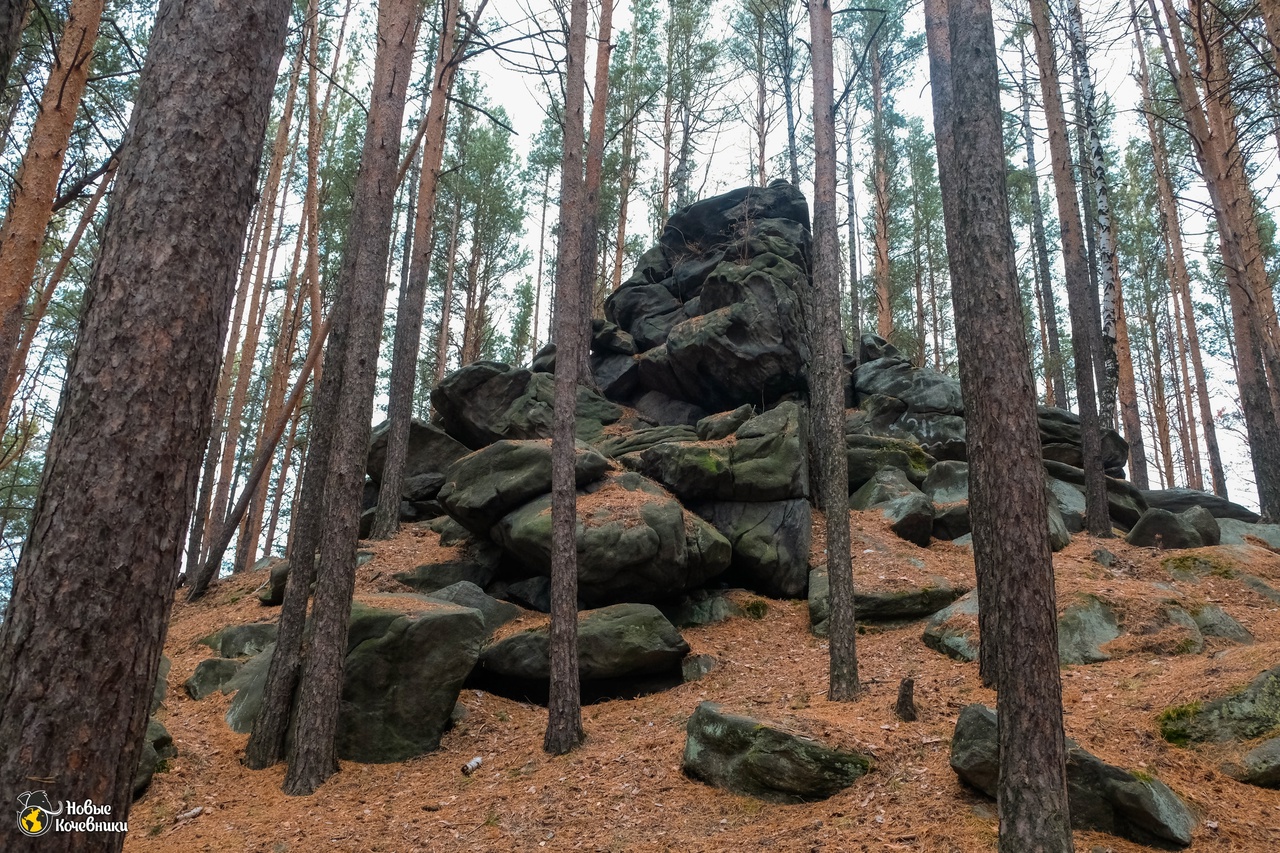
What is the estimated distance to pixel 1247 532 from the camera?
1234 centimetres

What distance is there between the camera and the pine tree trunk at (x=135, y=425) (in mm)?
2510

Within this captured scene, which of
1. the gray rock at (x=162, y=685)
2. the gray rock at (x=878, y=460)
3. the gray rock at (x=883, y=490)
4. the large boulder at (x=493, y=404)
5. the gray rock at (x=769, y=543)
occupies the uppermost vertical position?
the large boulder at (x=493, y=404)

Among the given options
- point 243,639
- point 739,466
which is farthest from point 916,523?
point 243,639

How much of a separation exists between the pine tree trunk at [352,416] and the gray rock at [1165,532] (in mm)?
11984

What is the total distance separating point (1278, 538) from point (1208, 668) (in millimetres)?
7919

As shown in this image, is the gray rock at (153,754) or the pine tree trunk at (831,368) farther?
the pine tree trunk at (831,368)

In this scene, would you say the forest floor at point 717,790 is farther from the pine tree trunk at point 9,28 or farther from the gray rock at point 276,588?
the pine tree trunk at point 9,28

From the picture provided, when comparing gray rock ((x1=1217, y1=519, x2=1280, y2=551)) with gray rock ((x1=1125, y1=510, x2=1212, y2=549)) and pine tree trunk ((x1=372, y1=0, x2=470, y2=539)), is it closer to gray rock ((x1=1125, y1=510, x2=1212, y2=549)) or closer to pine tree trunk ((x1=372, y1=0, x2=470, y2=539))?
gray rock ((x1=1125, y1=510, x2=1212, y2=549))

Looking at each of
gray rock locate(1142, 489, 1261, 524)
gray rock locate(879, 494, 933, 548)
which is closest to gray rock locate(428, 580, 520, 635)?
gray rock locate(879, 494, 933, 548)

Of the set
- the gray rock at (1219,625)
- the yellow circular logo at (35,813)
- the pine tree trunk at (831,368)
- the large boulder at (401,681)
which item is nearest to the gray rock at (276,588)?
the large boulder at (401,681)

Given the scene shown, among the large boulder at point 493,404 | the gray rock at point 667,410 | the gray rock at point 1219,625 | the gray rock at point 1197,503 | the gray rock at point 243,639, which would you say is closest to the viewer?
the gray rock at point 1219,625

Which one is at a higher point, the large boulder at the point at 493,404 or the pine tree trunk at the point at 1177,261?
the pine tree trunk at the point at 1177,261

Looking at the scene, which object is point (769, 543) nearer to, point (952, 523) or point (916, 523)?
point (916, 523)

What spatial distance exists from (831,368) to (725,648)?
4.15 meters
